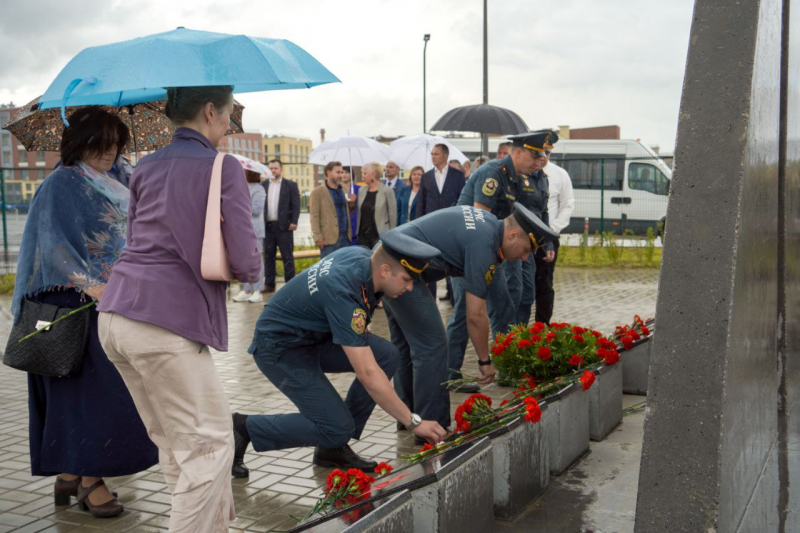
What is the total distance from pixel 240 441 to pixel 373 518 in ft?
6.30

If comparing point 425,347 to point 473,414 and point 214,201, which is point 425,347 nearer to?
point 473,414

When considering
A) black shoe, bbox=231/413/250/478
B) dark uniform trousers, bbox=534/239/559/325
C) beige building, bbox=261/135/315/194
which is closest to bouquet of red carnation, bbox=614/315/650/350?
dark uniform trousers, bbox=534/239/559/325

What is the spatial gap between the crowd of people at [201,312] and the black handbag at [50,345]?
90 mm

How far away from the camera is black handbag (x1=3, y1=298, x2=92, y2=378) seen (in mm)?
4027

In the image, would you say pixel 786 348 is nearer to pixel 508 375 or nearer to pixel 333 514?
pixel 508 375

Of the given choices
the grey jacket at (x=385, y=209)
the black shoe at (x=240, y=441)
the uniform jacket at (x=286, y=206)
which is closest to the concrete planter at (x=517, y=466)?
the black shoe at (x=240, y=441)

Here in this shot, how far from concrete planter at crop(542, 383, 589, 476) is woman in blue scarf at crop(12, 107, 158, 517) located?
203 centimetres

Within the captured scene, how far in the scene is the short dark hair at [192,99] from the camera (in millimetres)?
3074

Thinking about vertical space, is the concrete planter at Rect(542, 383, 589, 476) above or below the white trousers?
below

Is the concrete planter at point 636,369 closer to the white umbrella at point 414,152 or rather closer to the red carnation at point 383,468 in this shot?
the red carnation at point 383,468

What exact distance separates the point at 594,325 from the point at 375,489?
667cm

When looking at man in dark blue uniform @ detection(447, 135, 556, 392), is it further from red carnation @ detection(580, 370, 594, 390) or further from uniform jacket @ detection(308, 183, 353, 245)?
uniform jacket @ detection(308, 183, 353, 245)

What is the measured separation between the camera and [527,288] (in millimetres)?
7656

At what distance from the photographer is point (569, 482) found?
14.4ft
